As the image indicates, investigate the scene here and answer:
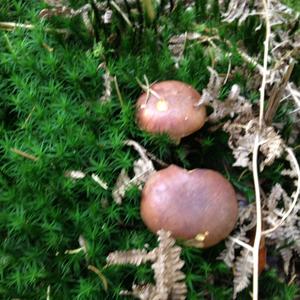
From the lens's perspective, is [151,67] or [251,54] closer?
[151,67]

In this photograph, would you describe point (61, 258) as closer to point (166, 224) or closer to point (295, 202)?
point (166, 224)

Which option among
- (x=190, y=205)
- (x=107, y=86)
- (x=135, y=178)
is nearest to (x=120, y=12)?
(x=107, y=86)

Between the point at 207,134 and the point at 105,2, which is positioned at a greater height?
the point at 105,2

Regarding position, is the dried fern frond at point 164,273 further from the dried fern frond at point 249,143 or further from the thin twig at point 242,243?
the dried fern frond at point 249,143

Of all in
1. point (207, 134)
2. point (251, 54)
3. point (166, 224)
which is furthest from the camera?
point (251, 54)

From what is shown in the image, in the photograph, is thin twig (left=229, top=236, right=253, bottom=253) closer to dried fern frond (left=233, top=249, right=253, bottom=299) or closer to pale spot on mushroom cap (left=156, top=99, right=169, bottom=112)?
dried fern frond (left=233, top=249, right=253, bottom=299)

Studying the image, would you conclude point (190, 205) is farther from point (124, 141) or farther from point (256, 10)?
point (256, 10)

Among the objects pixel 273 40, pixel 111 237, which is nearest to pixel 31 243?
pixel 111 237
